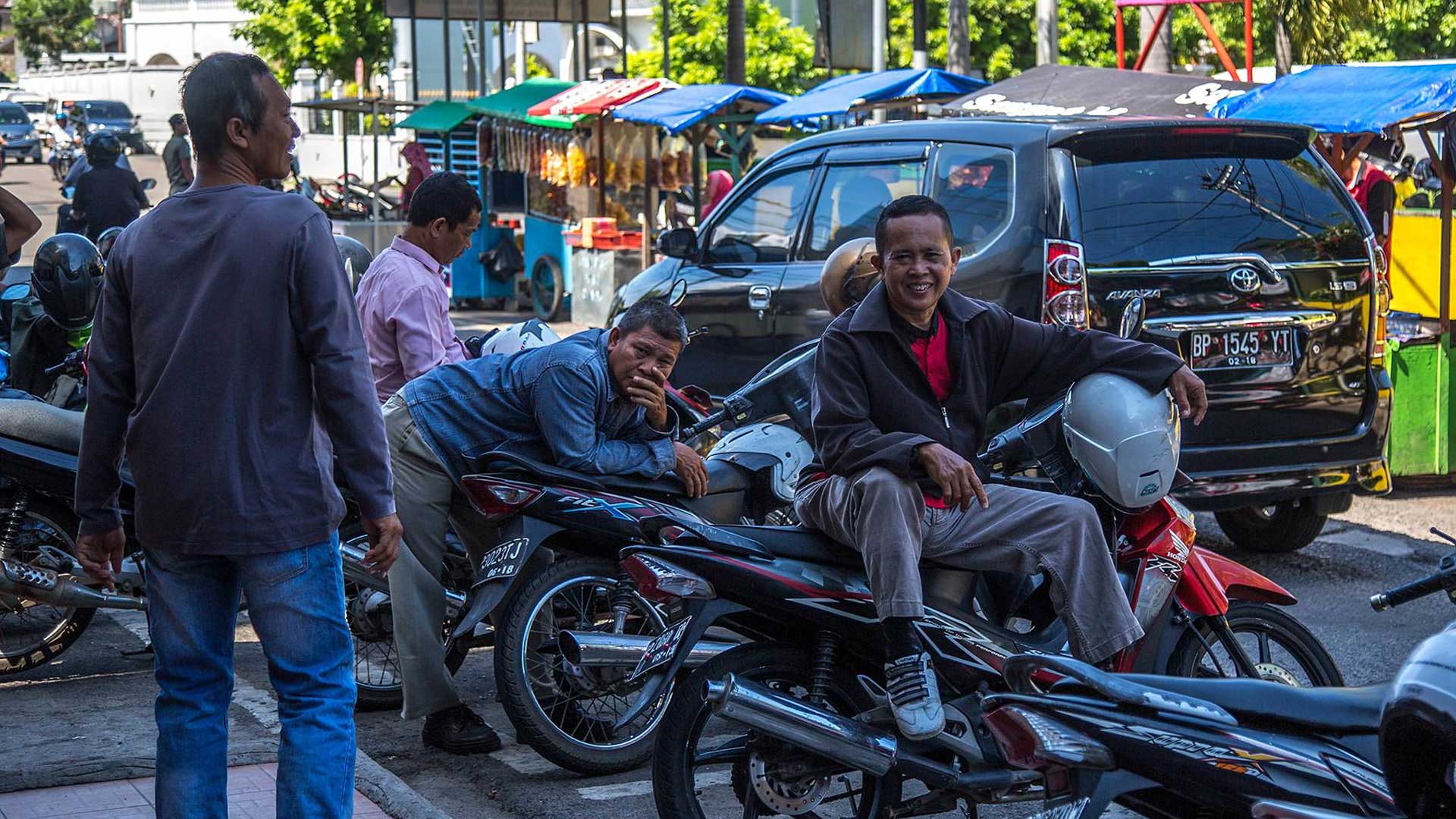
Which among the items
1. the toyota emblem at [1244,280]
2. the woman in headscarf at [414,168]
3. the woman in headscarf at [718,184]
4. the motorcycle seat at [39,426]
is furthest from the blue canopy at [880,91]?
the motorcycle seat at [39,426]

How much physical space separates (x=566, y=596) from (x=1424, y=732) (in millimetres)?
2865

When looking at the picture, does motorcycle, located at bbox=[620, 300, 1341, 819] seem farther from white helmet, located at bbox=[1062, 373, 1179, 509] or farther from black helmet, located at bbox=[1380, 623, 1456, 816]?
black helmet, located at bbox=[1380, 623, 1456, 816]

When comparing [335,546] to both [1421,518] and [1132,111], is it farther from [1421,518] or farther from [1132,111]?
[1132,111]

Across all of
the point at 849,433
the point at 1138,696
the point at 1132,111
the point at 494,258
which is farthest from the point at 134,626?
the point at 494,258

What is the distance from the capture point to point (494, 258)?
60.1 feet

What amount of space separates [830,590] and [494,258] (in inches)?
577

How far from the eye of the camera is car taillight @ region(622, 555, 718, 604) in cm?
400

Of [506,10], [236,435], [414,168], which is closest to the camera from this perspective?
[236,435]

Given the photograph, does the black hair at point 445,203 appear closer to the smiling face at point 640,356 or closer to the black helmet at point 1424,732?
the smiling face at point 640,356

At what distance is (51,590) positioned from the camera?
5.68 metres

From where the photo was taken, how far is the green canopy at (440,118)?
64.4 feet

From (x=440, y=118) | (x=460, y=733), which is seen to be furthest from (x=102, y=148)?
(x=460, y=733)

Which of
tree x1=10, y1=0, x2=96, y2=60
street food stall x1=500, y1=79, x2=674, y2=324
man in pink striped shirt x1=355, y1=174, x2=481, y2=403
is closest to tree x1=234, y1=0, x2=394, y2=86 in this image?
street food stall x1=500, y1=79, x2=674, y2=324

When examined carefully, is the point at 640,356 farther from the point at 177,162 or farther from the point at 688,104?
the point at 177,162
